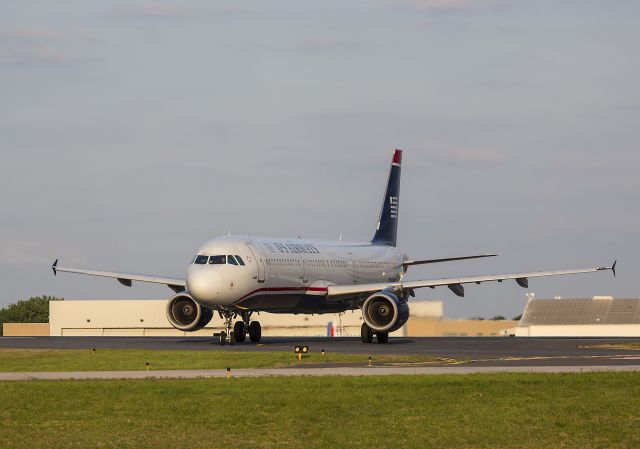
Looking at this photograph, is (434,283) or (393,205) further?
(393,205)

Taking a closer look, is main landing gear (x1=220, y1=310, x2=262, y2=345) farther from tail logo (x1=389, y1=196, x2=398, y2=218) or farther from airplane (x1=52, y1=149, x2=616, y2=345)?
tail logo (x1=389, y1=196, x2=398, y2=218)

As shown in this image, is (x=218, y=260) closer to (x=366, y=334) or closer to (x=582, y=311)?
(x=366, y=334)

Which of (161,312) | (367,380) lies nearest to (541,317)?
(161,312)

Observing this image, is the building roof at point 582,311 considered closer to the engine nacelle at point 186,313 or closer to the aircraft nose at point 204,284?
the engine nacelle at point 186,313

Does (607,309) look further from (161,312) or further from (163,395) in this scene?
(163,395)

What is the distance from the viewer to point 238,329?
209 feet

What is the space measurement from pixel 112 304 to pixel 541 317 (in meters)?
52.7

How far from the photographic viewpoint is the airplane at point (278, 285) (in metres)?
60.4

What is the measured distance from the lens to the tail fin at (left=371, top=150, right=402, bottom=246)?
82625mm

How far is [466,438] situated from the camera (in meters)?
26.1

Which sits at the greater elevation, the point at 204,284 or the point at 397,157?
the point at 397,157

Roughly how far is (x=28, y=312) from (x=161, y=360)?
109m

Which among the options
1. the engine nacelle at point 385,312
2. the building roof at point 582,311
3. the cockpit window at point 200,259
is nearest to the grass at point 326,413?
the cockpit window at point 200,259

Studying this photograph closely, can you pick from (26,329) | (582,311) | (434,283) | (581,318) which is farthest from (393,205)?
(582,311)
